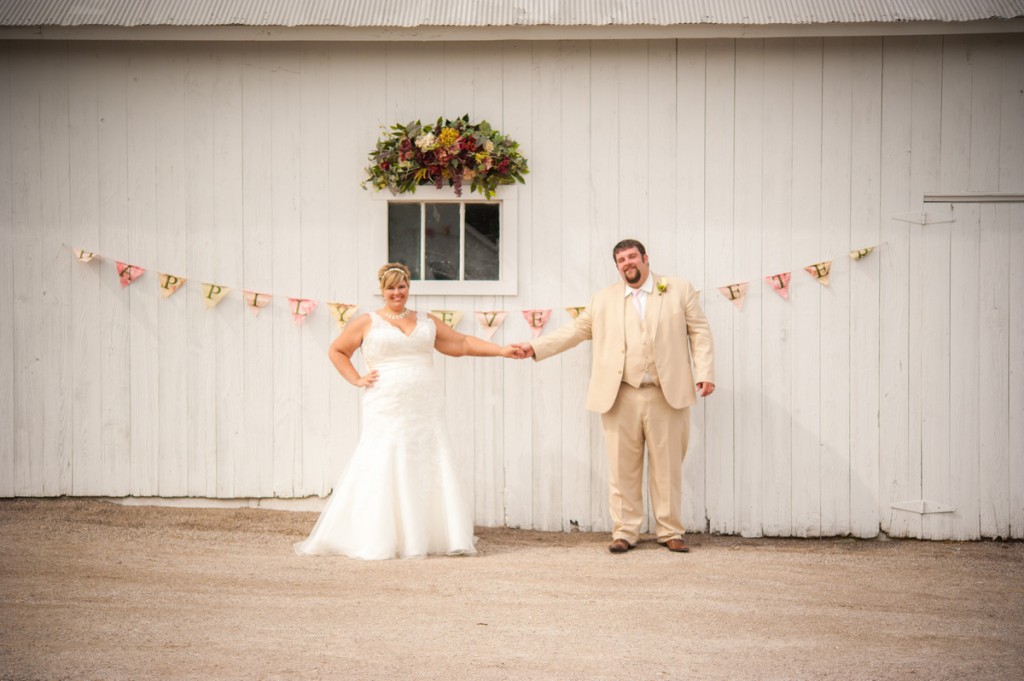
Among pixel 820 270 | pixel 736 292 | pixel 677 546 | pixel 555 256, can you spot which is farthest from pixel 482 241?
pixel 677 546

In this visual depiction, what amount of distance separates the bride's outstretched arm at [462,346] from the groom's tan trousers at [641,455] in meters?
0.75

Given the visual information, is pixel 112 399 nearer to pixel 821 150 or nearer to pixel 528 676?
pixel 528 676

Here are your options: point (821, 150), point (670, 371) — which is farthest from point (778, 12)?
point (670, 371)

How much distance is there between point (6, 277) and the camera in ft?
21.6

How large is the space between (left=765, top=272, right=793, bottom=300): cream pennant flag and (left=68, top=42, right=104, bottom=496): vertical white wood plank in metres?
4.46

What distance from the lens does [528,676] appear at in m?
3.71

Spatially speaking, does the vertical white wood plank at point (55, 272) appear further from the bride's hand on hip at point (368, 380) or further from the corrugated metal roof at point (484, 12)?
the bride's hand on hip at point (368, 380)

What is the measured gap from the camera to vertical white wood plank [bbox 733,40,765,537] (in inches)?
252

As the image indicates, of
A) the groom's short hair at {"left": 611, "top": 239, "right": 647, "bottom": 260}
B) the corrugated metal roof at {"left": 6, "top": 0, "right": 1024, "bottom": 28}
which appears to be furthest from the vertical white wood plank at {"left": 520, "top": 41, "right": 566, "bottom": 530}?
the groom's short hair at {"left": 611, "top": 239, "right": 647, "bottom": 260}

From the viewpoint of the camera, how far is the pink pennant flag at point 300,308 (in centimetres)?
648

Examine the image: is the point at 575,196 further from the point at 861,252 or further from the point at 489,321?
the point at 861,252

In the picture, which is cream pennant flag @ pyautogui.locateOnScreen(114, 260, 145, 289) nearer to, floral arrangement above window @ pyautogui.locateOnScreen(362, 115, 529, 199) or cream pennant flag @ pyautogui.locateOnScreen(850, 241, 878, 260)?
floral arrangement above window @ pyautogui.locateOnScreen(362, 115, 529, 199)

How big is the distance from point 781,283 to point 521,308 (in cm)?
172

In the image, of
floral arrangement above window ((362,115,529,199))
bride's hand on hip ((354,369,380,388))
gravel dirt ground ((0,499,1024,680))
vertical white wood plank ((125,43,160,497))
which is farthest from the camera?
vertical white wood plank ((125,43,160,497))
